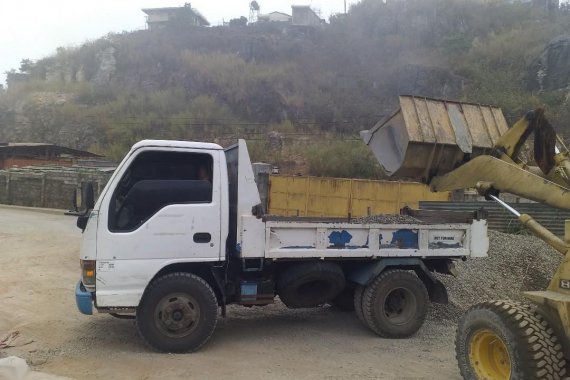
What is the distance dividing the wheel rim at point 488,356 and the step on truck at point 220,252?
2086 millimetres

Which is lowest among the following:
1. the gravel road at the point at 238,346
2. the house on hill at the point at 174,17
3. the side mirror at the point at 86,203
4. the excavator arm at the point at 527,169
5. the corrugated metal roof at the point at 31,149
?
the gravel road at the point at 238,346

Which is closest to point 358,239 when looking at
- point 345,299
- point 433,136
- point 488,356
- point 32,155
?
point 345,299

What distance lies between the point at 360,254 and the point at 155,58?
55069mm

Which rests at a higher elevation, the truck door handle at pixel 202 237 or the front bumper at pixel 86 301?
the truck door handle at pixel 202 237

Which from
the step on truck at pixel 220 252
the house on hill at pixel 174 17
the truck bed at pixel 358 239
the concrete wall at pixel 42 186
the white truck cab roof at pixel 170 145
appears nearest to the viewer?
the step on truck at pixel 220 252

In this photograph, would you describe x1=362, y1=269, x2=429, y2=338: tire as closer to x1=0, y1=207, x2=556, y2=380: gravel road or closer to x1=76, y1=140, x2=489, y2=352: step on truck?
x1=76, y1=140, x2=489, y2=352: step on truck

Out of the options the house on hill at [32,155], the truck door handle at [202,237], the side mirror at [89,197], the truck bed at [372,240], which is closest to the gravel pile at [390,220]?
the truck bed at [372,240]

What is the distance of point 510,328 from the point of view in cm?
438

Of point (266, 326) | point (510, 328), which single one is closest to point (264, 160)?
point (266, 326)

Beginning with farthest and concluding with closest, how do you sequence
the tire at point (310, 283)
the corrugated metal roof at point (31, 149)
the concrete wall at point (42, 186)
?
1. the corrugated metal roof at point (31, 149)
2. the concrete wall at point (42, 186)
3. the tire at point (310, 283)

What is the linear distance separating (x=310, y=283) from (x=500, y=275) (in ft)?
16.7

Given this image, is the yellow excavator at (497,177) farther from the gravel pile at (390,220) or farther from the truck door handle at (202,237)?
the truck door handle at (202,237)

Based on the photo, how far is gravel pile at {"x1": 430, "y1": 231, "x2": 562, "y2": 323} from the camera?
8742 mm

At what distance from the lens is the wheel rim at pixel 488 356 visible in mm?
4691
